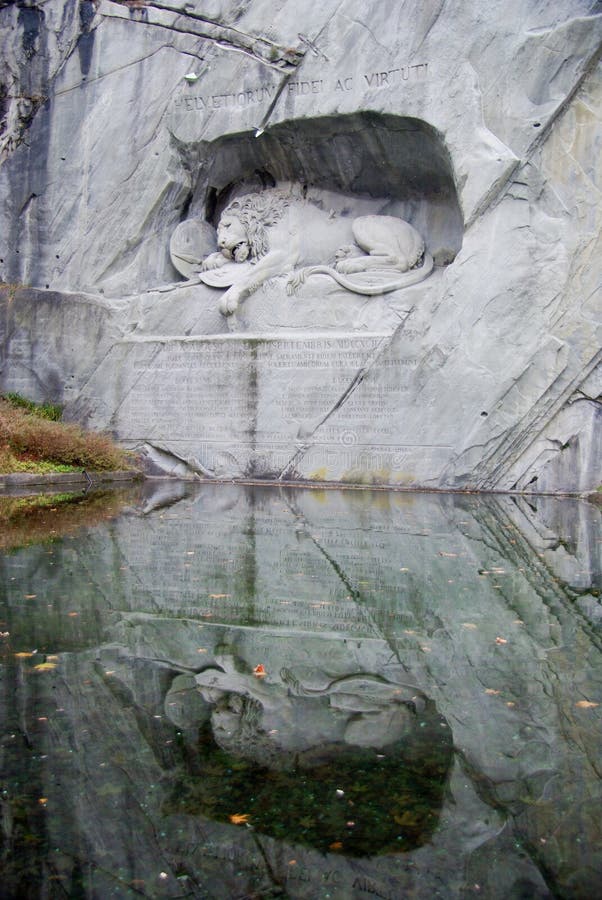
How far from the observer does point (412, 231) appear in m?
12.8

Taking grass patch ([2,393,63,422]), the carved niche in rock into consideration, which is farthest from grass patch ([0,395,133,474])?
the carved niche in rock

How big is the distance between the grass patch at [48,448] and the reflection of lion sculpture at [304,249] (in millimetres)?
2657

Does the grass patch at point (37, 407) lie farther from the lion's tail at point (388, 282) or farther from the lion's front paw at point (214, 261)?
the lion's tail at point (388, 282)

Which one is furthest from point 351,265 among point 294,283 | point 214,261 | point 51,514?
point 51,514

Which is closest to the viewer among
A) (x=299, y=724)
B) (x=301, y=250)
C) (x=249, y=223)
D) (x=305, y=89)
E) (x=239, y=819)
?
(x=239, y=819)

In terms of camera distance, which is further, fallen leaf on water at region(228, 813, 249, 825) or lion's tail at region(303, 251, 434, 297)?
lion's tail at region(303, 251, 434, 297)

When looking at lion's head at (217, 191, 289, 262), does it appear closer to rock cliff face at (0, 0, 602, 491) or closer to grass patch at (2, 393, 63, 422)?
rock cliff face at (0, 0, 602, 491)

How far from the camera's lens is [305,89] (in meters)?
12.2

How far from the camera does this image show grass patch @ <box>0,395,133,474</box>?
11.6 meters

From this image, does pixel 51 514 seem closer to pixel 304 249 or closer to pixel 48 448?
pixel 48 448

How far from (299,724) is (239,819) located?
28.8 inches

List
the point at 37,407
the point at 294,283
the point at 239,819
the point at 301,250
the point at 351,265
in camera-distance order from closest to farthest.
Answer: the point at 239,819
the point at 351,265
the point at 294,283
the point at 301,250
the point at 37,407

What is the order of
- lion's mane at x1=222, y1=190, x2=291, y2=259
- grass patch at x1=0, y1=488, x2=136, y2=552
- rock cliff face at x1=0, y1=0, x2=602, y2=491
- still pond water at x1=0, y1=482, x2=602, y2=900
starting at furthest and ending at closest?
lion's mane at x1=222, y1=190, x2=291, y2=259
rock cliff face at x1=0, y1=0, x2=602, y2=491
grass patch at x1=0, y1=488, x2=136, y2=552
still pond water at x1=0, y1=482, x2=602, y2=900

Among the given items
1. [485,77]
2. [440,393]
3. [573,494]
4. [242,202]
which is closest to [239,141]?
[242,202]
